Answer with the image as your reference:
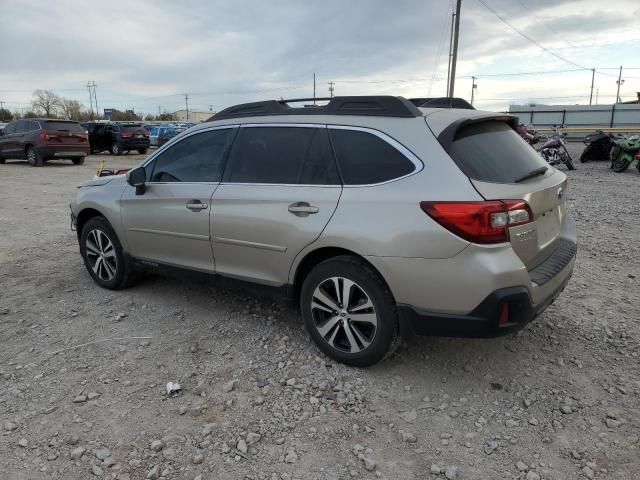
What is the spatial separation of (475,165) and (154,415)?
95.1 inches

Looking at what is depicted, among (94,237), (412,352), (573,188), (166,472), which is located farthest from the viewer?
(573,188)

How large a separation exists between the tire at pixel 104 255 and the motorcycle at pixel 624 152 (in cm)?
1428

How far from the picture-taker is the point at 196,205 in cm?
405

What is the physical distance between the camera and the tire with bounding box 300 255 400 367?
317cm

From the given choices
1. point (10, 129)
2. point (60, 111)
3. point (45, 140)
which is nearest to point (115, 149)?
point (10, 129)

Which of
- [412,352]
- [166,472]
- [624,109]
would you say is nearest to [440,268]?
[412,352]

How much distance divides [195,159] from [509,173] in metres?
2.49

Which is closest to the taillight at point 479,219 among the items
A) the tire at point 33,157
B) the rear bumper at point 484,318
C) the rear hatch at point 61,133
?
the rear bumper at point 484,318

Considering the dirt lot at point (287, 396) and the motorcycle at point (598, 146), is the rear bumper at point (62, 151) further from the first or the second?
the motorcycle at point (598, 146)

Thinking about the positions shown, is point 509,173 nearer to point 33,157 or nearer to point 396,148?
point 396,148

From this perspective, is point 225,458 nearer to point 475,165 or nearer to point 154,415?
point 154,415

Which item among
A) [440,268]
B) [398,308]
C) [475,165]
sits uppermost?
[475,165]

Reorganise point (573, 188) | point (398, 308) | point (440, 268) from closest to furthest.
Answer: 1. point (440, 268)
2. point (398, 308)
3. point (573, 188)

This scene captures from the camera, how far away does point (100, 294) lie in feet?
16.3
